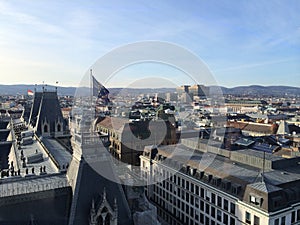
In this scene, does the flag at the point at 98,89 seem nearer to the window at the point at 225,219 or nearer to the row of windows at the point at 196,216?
the row of windows at the point at 196,216

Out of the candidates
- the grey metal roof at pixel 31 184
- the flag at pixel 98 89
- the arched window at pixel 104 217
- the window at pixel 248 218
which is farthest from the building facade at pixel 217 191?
the grey metal roof at pixel 31 184

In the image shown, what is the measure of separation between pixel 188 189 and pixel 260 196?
1455 cm

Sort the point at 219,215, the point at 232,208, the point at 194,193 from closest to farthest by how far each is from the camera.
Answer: the point at 232,208 < the point at 219,215 < the point at 194,193

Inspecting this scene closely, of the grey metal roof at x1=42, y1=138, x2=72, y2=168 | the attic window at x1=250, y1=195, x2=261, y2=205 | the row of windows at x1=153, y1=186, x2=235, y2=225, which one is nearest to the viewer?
the attic window at x1=250, y1=195, x2=261, y2=205

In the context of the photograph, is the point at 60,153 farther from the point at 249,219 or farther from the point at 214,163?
the point at 249,219

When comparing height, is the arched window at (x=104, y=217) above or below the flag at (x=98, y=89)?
below

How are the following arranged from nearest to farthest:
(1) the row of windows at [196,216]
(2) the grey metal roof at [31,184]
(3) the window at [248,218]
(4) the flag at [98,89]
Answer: (2) the grey metal roof at [31,184]
(3) the window at [248,218]
(1) the row of windows at [196,216]
(4) the flag at [98,89]

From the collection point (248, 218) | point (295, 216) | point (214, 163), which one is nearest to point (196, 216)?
point (214, 163)

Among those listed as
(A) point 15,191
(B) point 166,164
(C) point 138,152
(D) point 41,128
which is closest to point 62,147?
(D) point 41,128

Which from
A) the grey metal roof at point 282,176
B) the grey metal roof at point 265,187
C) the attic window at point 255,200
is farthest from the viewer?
the grey metal roof at point 282,176

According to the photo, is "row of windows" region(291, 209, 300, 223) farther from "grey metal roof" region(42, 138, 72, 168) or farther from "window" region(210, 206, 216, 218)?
"grey metal roof" region(42, 138, 72, 168)

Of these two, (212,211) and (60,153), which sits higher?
(60,153)

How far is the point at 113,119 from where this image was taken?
8975cm

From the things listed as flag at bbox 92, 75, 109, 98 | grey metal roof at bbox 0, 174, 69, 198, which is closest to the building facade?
flag at bbox 92, 75, 109, 98
